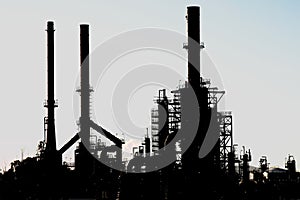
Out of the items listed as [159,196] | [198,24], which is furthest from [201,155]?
[198,24]

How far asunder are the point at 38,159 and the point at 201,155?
656 inches

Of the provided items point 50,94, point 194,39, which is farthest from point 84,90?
point 194,39

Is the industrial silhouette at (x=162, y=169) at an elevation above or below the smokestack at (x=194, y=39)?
below

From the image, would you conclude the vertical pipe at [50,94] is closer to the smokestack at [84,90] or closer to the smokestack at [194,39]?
the smokestack at [84,90]

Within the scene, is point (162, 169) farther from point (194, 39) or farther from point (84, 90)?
point (84, 90)

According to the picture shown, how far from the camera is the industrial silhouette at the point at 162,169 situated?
47.9 m

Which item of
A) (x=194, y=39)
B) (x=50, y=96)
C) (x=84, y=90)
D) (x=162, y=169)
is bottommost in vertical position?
(x=162, y=169)

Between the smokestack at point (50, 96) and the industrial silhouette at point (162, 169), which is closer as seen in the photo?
the industrial silhouette at point (162, 169)

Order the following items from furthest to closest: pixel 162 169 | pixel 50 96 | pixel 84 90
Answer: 1. pixel 84 90
2. pixel 50 96
3. pixel 162 169

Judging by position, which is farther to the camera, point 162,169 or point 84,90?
point 84,90

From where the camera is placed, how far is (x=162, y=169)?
165 feet

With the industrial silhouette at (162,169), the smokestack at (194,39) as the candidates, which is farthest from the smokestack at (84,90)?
the smokestack at (194,39)

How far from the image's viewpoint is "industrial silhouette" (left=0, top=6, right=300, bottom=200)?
1887 inches

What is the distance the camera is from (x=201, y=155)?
50.8 metres
